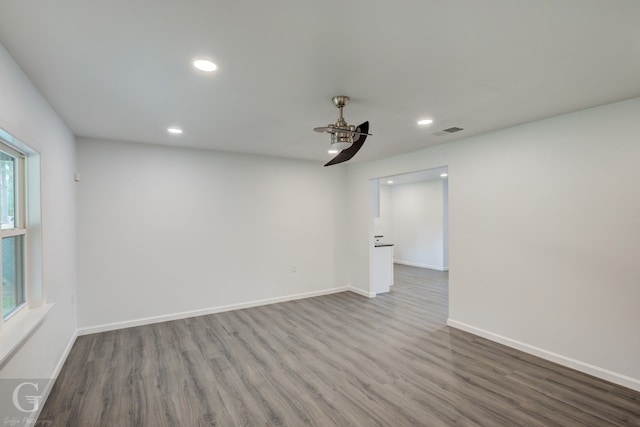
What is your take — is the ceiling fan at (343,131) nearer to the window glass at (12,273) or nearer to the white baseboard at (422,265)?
the window glass at (12,273)

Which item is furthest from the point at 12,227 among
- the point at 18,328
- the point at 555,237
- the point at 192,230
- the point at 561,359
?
the point at 561,359

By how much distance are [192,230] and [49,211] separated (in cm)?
195

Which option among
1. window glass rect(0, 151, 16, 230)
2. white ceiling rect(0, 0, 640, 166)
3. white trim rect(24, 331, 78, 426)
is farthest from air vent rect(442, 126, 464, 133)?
white trim rect(24, 331, 78, 426)

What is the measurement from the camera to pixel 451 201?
13.8 ft

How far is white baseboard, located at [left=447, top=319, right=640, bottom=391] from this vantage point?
2703mm

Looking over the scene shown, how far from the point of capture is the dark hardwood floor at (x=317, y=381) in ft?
7.63

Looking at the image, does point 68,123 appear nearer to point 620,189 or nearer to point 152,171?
point 152,171

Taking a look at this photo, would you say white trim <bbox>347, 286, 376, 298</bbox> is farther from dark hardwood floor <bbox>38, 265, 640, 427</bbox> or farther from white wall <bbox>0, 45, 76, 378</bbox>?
white wall <bbox>0, 45, 76, 378</bbox>

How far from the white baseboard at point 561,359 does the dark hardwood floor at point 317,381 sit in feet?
0.27

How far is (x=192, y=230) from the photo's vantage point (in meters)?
4.65

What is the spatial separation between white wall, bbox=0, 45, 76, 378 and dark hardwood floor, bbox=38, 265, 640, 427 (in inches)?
15.3

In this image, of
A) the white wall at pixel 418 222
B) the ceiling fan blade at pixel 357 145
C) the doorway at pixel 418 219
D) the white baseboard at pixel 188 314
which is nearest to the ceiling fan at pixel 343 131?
the ceiling fan blade at pixel 357 145

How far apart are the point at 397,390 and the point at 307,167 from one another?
13.1 ft

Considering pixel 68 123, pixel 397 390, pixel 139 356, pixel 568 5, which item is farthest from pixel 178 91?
pixel 397 390
